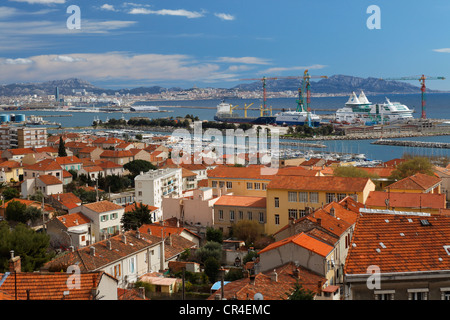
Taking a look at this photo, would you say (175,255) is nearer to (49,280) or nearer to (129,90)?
(49,280)

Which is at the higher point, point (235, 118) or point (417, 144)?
point (235, 118)

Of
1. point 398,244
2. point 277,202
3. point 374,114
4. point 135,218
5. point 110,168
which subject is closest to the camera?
point 398,244

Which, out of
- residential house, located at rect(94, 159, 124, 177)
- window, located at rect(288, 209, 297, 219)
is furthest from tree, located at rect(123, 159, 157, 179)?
window, located at rect(288, 209, 297, 219)

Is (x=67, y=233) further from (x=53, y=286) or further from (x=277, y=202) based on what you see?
(x=53, y=286)

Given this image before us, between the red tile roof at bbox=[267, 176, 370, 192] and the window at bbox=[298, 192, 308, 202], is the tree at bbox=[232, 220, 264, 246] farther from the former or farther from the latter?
the window at bbox=[298, 192, 308, 202]

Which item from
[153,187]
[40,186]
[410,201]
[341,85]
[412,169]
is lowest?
[40,186]

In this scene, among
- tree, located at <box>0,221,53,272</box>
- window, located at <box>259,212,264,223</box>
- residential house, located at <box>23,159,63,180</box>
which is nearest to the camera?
tree, located at <box>0,221,53,272</box>

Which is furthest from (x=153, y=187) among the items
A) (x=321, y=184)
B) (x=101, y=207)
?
(x=321, y=184)

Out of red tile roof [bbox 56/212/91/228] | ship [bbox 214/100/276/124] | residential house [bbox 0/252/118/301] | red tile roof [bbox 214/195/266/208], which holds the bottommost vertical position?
red tile roof [bbox 56/212/91/228]
